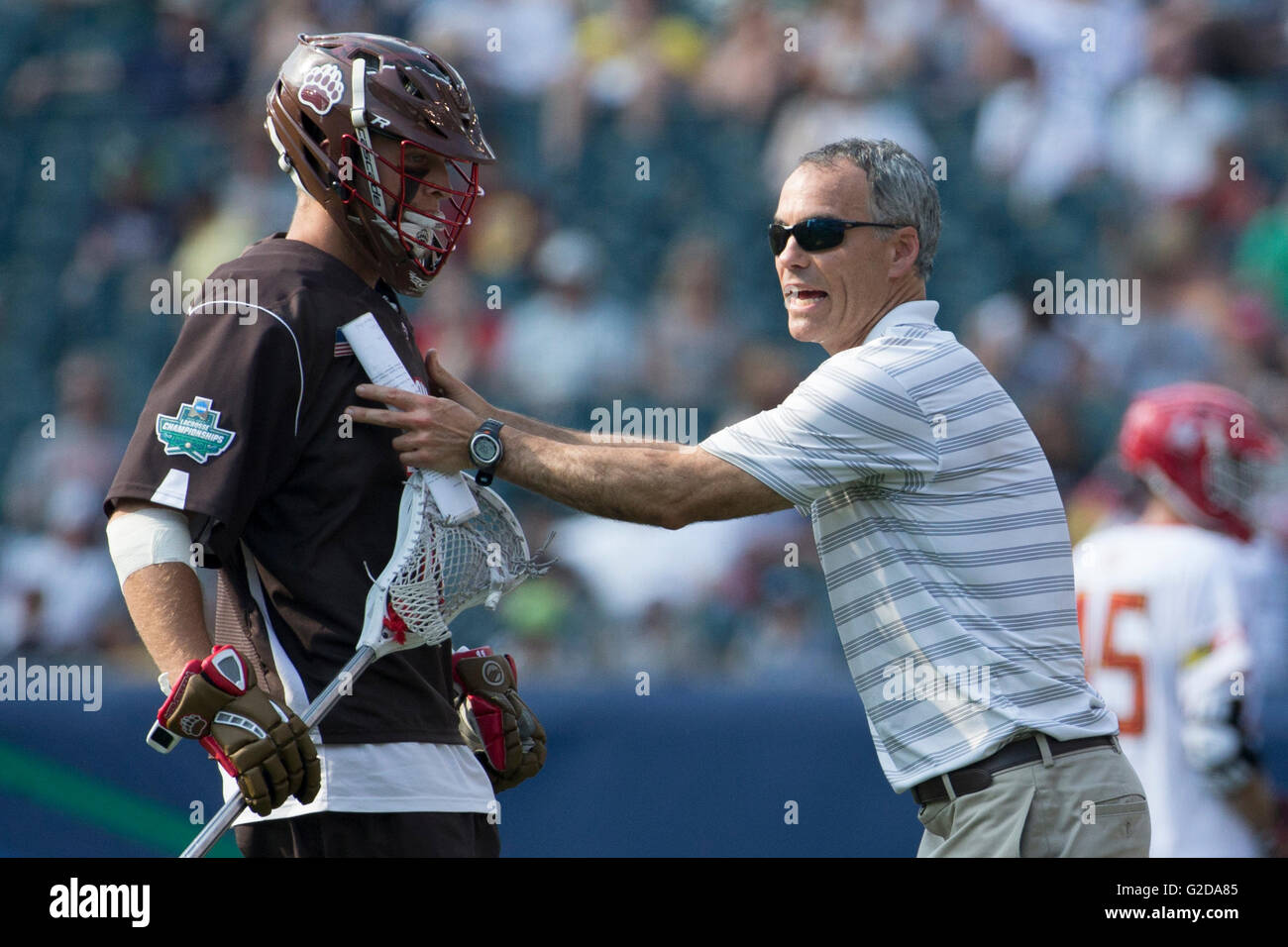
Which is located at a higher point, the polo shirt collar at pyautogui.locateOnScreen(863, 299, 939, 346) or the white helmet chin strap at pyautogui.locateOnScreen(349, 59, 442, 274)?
the white helmet chin strap at pyautogui.locateOnScreen(349, 59, 442, 274)

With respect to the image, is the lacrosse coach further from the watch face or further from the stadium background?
the stadium background

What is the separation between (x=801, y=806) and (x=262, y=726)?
3.55 meters

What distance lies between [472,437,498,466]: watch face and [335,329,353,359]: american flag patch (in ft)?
Answer: 1.06

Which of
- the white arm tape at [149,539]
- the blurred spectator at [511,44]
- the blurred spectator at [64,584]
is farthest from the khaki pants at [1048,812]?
the blurred spectator at [511,44]

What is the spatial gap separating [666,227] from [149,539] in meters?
5.88

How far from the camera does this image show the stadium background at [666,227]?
25.1ft

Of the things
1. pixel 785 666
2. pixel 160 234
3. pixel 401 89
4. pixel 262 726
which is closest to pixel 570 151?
pixel 160 234

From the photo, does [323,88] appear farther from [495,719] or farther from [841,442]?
[495,719]

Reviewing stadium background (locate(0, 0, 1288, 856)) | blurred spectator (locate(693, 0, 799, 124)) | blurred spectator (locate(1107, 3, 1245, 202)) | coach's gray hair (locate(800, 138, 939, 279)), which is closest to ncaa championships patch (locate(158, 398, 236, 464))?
coach's gray hair (locate(800, 138, 939, 279))

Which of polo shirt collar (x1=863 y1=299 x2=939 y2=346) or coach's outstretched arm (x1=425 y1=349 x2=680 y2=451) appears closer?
coach's outstretched arm (x1=425 y1=349 x2=680 y2=451)

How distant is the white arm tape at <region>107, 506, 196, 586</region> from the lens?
3.17 meters

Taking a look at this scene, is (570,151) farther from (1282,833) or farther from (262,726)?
(262,726)

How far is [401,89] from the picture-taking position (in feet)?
11.4

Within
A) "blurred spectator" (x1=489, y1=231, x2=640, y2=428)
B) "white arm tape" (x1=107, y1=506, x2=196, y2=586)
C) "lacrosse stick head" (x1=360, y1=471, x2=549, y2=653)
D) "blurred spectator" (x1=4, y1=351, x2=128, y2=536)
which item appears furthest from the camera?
"blurred spectator" (x1=4, y1=351, x2=128, y2=536)
